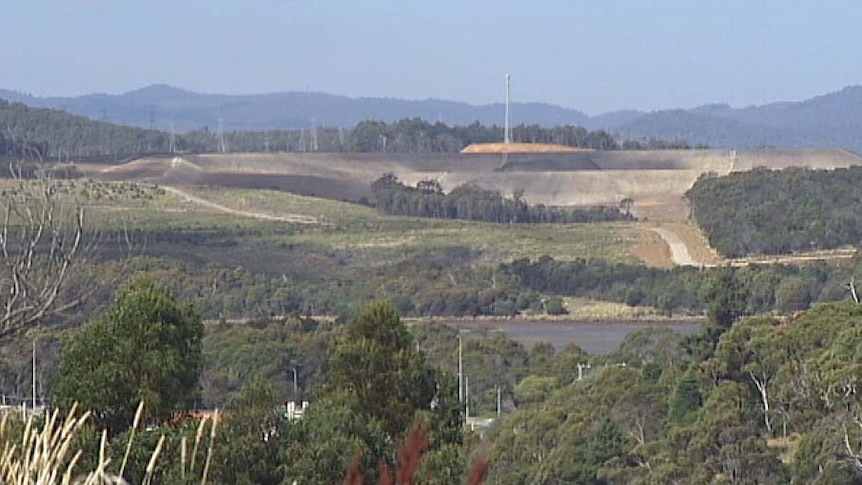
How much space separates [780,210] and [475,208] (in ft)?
57.8

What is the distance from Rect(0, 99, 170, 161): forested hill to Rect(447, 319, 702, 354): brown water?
58.9 metres

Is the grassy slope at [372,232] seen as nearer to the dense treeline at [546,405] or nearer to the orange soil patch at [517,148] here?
the dense treeline at [546,405]

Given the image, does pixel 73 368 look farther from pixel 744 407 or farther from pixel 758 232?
pixel 758 232

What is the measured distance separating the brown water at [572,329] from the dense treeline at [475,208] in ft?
81.8

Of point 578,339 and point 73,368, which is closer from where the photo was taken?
point 73,368

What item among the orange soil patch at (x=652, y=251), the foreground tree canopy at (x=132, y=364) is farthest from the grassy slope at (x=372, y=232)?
the foreground tree canopy at (x=132, y=364)

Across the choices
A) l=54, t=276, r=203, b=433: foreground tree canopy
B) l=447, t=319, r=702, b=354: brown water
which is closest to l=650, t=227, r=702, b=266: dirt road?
l=447, t=319, r=702, b=354: brown water

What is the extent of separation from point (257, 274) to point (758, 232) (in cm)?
1995

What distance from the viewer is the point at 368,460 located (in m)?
12.3

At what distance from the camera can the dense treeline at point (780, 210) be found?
218 ft

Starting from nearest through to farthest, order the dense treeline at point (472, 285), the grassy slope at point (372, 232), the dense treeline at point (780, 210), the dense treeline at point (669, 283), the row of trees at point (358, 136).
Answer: the dense treeline at point (669, 283) → the dense treeline at point (472, 285) → the dense treeline at point (780, 210) → the grassy slope at point (372, 232) → the row of trees at point (358, 136)

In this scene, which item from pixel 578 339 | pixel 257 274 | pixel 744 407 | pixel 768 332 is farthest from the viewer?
pixel 257 274

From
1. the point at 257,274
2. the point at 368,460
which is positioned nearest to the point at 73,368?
the point at 368,460

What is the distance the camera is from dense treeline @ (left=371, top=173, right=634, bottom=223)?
271 feet
